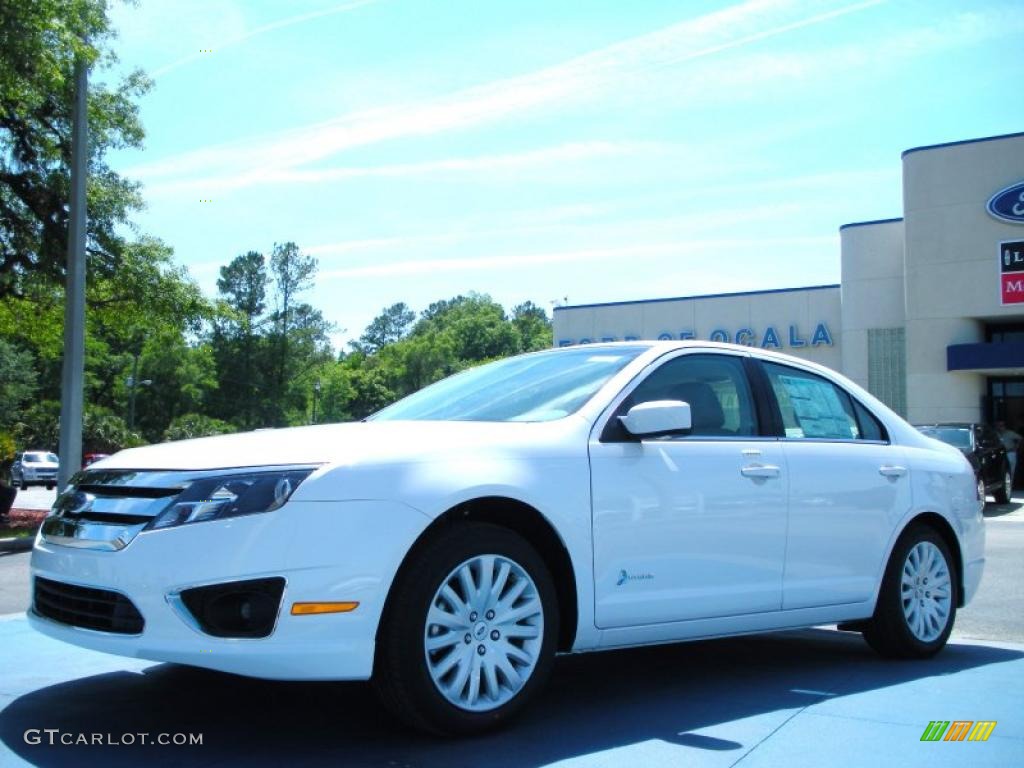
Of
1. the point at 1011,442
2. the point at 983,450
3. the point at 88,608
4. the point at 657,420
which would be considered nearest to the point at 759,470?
the point at 657,420

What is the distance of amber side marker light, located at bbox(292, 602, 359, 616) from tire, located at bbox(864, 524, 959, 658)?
Answer: 3277 millimetres

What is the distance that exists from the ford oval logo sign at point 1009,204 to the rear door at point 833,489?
24.5 metres

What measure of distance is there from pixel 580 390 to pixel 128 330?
1891cm

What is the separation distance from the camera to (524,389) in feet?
17.0

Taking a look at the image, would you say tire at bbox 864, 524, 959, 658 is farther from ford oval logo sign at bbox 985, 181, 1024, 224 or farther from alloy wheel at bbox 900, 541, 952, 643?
ford oval logo sign at bbox 985, 181, 1024, 224

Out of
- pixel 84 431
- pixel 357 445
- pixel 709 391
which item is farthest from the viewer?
pixel 84 431

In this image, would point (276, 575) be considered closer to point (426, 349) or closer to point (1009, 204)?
point (1009, 204)

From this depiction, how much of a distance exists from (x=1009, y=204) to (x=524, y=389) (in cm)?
2645

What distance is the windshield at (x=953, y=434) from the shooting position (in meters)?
20.2

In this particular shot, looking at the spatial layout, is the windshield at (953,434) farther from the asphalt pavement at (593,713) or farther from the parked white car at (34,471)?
the parked white car at (34,471)

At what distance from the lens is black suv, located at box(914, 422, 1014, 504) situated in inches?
793

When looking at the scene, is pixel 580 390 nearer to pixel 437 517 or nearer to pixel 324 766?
pixel 437 517

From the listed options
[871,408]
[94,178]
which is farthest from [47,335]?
[871,408]

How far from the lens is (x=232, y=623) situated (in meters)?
3.80
